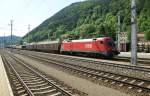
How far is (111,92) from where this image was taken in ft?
48.1

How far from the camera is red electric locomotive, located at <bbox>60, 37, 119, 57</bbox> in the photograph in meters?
38.1

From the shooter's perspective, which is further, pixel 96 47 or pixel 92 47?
pixel 92 47

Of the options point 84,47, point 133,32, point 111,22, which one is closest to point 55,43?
point 84,47

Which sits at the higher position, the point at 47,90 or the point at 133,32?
the point at 133,32

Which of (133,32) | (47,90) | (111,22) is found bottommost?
(47,90)

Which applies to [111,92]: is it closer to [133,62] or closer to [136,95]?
[136,95]

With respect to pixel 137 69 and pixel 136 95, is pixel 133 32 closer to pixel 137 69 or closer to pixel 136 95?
pixel 137 69

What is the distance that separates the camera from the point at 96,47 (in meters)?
40.0

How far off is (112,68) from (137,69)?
14.0 feet

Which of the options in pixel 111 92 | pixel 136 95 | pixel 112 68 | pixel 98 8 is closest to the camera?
pixel 136 95

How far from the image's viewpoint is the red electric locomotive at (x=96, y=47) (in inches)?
1501

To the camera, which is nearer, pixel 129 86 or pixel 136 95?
pixel 136 95

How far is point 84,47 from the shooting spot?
44.8 m

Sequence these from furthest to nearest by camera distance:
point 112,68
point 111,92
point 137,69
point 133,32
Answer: point 133,32
point 112,68
point 137,69
point 111,92
